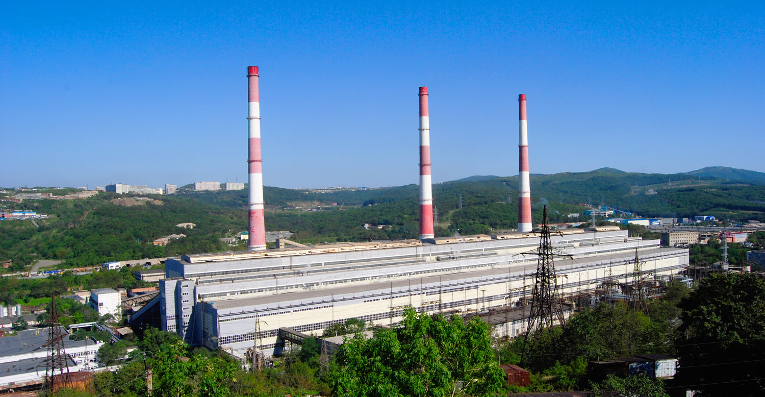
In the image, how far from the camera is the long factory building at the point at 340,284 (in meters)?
22.8

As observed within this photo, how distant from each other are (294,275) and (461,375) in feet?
59.3

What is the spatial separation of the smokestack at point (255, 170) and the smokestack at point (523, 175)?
18063 mm

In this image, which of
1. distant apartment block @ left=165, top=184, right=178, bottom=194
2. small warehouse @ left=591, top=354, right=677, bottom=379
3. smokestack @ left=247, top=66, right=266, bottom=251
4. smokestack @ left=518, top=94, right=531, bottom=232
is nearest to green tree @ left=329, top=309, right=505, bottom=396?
small warehouse @ left=591, top=354, right=677, bottom=379

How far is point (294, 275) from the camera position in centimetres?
2712

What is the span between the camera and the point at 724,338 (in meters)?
14.4

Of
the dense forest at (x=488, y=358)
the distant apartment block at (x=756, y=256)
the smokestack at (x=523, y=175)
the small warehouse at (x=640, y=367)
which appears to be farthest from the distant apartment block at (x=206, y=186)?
the small warehouse at (x=640, y=367)

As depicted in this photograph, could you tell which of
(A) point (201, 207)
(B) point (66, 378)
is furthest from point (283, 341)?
(A) point (201, 207)

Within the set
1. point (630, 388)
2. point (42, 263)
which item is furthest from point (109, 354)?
point (42, 263)

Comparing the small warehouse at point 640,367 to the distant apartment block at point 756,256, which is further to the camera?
the distant apartment block at point 756,256

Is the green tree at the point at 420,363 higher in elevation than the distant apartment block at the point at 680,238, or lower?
higher

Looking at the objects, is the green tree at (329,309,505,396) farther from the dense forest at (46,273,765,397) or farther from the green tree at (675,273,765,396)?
the green tree at (675,273,765,396)

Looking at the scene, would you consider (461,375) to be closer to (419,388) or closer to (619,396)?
(419,388)

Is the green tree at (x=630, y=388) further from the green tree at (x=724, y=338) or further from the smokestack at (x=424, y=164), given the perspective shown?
the smokestack at (x=424, y=164)

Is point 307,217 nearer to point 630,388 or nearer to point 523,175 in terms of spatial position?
point 523,175
